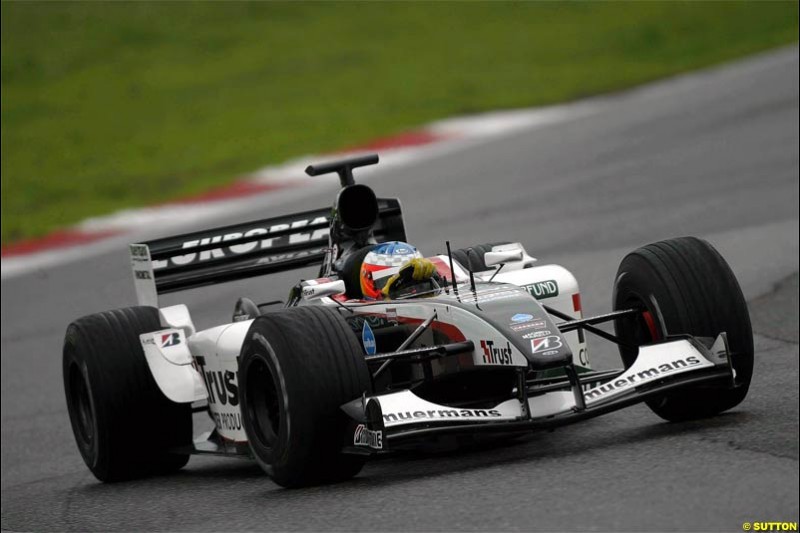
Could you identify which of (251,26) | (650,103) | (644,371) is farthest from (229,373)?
(251,26)

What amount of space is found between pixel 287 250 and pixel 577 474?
12.0 feet

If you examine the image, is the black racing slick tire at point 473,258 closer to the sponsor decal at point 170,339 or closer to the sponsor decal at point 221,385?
the sponsor decal at point 221,385

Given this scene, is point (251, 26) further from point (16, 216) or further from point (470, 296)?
point (470, 296)

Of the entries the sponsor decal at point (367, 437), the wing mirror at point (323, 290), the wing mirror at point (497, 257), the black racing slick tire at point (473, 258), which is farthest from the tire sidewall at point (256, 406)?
the black racing slick tire at point (473, 258)

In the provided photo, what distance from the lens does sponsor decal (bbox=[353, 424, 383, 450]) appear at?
226 inches

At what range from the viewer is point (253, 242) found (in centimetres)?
869

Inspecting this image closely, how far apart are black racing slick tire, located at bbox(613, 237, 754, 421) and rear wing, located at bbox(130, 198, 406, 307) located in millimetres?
2480

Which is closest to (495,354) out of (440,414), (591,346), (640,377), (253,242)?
(440,414)

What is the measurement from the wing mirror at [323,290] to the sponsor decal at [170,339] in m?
0.96

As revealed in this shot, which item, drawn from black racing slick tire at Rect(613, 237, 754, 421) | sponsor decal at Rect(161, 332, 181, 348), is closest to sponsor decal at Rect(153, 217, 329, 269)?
sponsor decal at Rect(161, 332, 181, 348)

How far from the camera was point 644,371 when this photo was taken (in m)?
6.00

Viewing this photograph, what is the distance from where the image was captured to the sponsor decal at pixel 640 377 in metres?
5.89

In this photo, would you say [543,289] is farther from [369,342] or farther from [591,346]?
[591,346]

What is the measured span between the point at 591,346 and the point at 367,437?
3929mm
